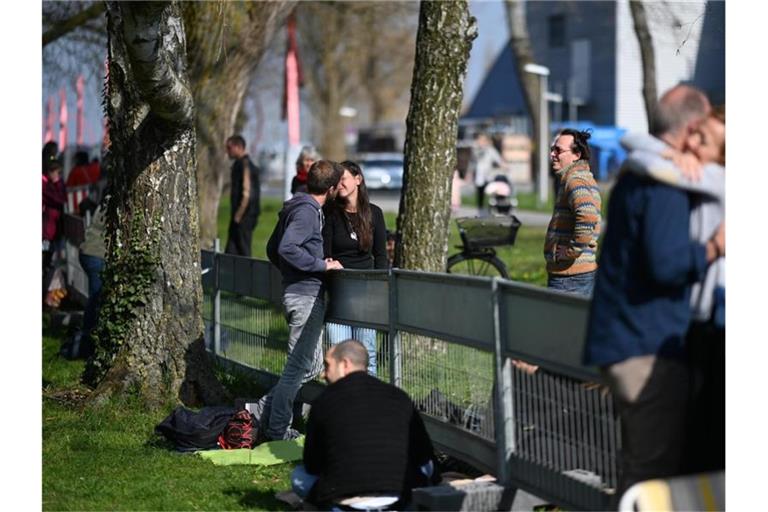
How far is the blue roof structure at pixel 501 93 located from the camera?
79312mm

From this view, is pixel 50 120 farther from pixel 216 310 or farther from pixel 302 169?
pixel 216 310

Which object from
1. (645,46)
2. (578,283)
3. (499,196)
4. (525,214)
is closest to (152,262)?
(578,283)

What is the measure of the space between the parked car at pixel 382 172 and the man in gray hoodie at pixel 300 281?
1748 inches

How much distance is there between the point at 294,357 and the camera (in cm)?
882

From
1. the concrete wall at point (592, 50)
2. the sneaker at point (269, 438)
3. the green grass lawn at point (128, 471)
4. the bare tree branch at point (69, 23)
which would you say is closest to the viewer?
the green grass lawn at point (128, 471)

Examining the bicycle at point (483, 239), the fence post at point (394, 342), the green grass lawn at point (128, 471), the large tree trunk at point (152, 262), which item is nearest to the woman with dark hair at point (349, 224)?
the fence post at point (394, 342)

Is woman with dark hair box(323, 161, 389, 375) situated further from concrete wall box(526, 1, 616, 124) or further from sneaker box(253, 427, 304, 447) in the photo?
concrete wall box(526, 1, 616, 124)

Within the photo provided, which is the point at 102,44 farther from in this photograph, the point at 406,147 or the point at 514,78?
the point at 514,78

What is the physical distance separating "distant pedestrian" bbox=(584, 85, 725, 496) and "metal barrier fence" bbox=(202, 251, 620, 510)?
36 centimetres

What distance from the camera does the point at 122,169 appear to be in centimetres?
1012

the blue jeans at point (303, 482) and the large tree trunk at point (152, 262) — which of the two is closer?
the blue jeans at point (303, 482)

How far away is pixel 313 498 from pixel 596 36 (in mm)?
66324

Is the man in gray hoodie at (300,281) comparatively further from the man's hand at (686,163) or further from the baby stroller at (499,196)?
the baby stroller at (499,196)
